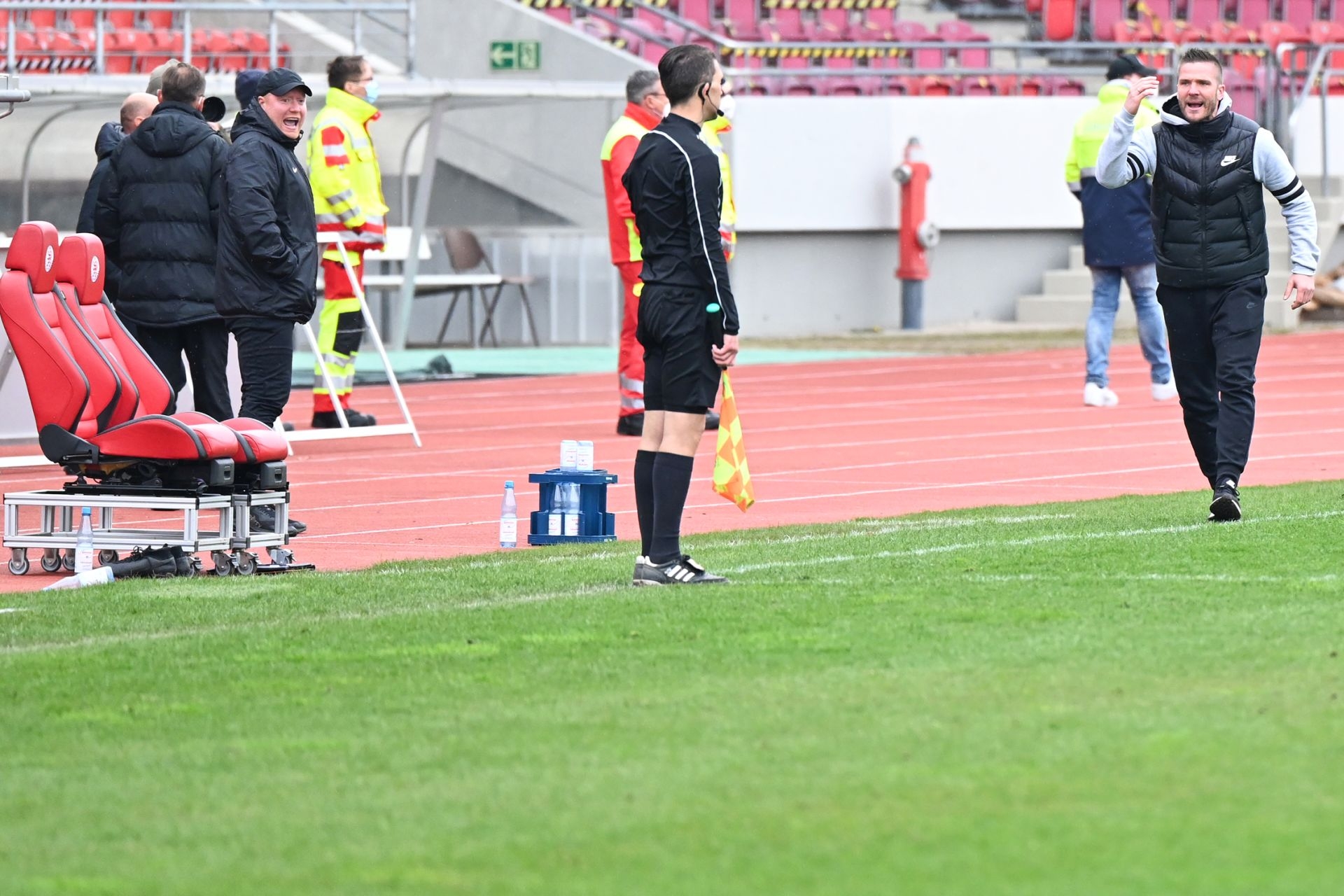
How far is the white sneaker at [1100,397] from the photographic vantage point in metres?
17.2

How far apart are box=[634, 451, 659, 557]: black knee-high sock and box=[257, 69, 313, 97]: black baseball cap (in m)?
2.91

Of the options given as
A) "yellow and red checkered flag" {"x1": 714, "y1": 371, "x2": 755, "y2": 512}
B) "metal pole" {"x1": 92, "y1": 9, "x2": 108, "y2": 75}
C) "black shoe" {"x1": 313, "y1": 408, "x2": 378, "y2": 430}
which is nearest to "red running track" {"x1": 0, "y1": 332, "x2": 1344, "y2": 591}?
"black shoe" {"x1": 313, "y1": 408, "x2": 378, "y2": 430}

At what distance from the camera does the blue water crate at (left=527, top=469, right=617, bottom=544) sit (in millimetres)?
10250

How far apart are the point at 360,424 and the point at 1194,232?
6764 millimetres

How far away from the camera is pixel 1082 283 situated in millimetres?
29188

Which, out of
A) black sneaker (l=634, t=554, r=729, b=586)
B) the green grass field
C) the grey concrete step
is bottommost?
the green grass field

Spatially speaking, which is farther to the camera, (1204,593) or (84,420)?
(84,420)

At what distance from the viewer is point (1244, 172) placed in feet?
33.0

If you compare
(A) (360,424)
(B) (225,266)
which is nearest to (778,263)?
(A) (360,424)

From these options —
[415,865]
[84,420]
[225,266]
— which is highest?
[225,266]

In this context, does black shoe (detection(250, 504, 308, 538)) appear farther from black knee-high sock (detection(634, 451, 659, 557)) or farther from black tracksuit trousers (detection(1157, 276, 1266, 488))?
black tracksuit trousers (detection(1157, 276, 1266, 488))

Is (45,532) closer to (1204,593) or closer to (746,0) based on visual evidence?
(1204,593)

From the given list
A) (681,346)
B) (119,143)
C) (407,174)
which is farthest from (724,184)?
(407,174)

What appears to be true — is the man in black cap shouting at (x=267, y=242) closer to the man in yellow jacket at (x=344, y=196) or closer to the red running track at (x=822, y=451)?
the red running track at (x=822, y=451)
